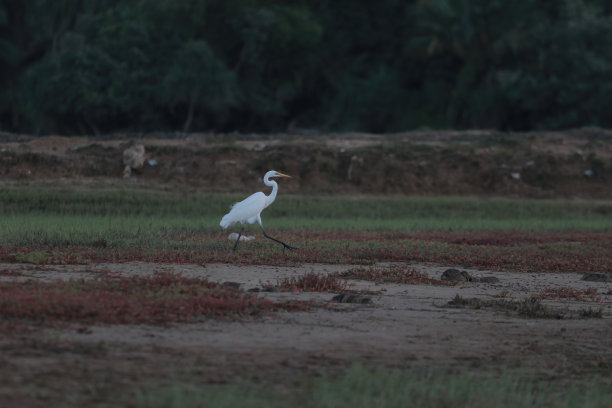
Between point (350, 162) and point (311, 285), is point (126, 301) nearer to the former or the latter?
point (311, 285)

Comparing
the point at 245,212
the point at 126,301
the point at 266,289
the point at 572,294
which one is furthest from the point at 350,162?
the point at 126,301

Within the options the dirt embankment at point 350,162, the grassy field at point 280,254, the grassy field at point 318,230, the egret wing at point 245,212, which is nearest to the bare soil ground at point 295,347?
the grassy field at point 280,254

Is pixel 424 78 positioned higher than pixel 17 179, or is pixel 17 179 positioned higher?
pixel 424 78

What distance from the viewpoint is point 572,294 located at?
38.1ft

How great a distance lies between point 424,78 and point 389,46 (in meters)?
3.23

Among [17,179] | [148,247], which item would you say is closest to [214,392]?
[148,247]

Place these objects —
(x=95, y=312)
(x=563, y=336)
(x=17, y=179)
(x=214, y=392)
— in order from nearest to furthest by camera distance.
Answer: (x=214, y=392)
(x=95, y=312)
(x=563, y=336)
(x=17, y=179)

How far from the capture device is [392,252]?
50.5ft

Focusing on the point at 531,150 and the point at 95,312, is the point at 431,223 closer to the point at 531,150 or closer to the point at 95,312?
the point at 531,150

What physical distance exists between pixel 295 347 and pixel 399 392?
1.37 m

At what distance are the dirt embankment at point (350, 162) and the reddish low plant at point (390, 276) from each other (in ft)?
47.6

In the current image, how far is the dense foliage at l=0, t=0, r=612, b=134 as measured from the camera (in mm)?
39344

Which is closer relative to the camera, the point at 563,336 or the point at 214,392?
the point at 214,392

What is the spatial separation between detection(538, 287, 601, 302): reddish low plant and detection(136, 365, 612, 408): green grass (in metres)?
3.83
